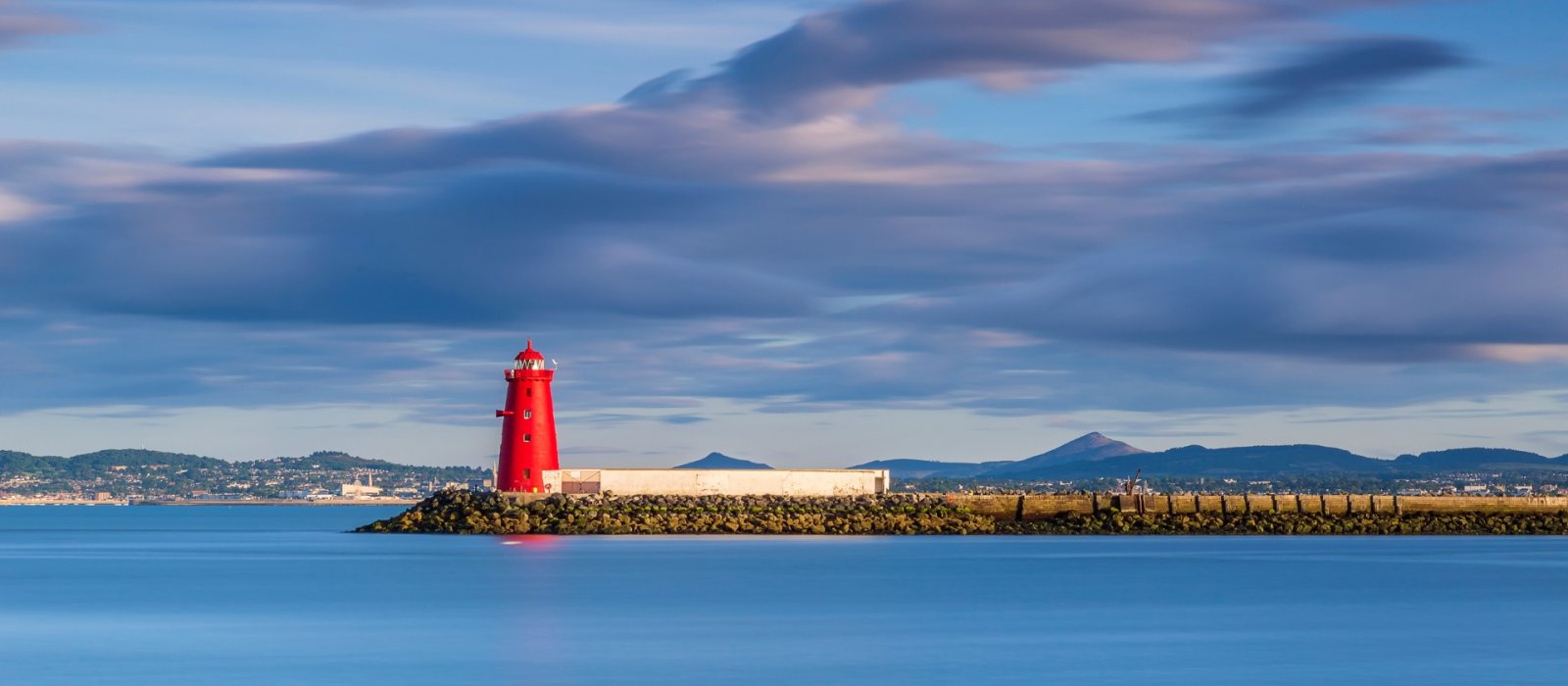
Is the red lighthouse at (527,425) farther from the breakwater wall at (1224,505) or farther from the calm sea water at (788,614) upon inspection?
the breakwater wall at (1224,505)

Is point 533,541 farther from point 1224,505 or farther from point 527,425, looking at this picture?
point 1224,505

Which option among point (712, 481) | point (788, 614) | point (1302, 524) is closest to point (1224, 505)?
point (1302, 524)

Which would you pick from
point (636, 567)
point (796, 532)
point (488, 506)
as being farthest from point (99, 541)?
point (636, 567)

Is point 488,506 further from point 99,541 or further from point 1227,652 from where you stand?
point 1227,652

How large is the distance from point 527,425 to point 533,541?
330cm

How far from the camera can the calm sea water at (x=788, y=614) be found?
27031 millimetres

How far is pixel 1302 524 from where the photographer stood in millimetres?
68688

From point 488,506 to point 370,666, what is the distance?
114ft

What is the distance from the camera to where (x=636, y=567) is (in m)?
47.9

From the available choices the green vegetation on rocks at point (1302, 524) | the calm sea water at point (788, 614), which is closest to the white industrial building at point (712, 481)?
the calm sea water at point (788, 614)

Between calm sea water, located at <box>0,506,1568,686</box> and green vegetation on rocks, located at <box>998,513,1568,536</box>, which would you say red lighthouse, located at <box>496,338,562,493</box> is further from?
green vegetation on rocks, located at <box>998,513,1568,536</box>

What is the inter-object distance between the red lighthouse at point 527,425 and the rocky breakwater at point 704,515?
881 mm

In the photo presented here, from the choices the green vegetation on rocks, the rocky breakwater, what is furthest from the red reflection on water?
the green vegetation on rocks

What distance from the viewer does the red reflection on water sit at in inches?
2228
